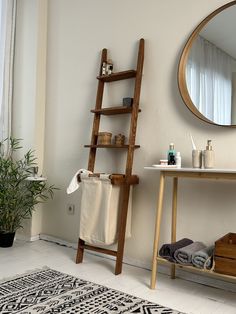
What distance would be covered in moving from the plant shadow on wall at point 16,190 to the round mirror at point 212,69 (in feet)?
4.94

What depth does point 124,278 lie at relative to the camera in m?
2.18

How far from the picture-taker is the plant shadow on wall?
288 centimetres

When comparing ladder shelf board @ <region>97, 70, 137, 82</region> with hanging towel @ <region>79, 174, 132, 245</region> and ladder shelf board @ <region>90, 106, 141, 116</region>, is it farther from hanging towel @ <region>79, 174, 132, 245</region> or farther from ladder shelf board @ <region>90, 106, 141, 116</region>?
hanging towel @ <region>79, 174, 132, 245</region>

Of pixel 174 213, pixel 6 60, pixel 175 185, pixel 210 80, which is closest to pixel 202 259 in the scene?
pixel 174 213

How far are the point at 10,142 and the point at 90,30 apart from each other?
4.32 feet

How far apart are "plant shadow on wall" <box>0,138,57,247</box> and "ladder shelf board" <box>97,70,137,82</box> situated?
103 centimetres

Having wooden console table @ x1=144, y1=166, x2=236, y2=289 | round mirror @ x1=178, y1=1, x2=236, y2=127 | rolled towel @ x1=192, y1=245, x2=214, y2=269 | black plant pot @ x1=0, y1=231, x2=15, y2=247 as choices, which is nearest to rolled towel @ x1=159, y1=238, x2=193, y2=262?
wooden console table @ x1=144, y1=166, x2=236, y2=289

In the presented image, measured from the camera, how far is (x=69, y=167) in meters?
2.99

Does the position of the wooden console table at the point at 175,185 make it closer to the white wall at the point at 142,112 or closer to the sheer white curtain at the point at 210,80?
the white wall at the point at 142,112

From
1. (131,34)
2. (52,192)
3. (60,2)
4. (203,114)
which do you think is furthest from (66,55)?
(203,114)

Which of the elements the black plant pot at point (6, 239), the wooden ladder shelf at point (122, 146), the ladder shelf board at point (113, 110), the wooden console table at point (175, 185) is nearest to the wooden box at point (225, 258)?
the wooden console table at point (175, 185)

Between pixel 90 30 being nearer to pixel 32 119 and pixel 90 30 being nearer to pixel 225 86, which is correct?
pixel 32 119

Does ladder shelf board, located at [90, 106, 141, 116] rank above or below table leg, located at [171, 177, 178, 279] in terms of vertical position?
above

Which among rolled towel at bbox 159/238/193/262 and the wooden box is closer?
the wooden box
